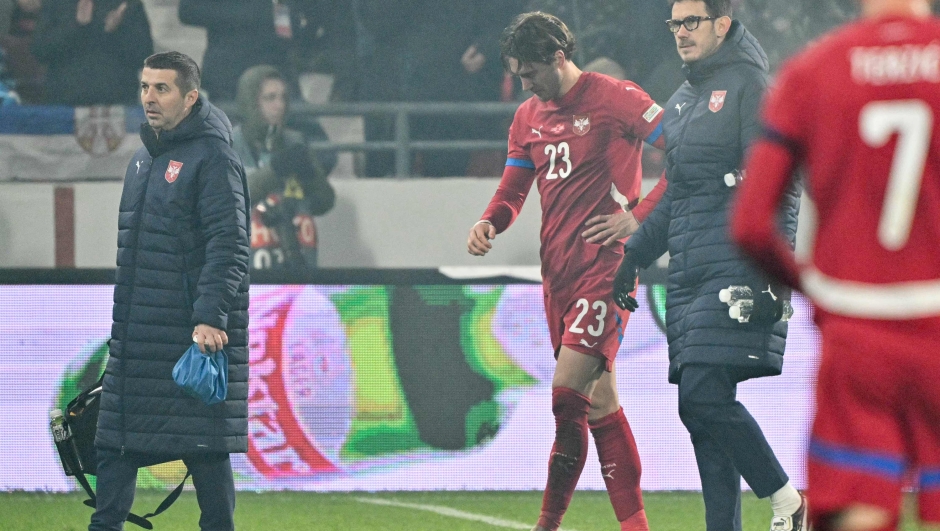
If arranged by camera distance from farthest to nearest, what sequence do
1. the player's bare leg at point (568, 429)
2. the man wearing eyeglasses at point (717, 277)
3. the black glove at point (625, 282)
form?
the player's bare leg at point (568, 429), the black glove at point (625, 282), the man wearing eyeglasses at point (717, 277)

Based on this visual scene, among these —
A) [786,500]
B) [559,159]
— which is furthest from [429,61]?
[786,500]

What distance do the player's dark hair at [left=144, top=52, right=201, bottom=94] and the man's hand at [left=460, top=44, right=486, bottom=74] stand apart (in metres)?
4.85

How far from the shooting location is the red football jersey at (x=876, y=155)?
8.59 feet

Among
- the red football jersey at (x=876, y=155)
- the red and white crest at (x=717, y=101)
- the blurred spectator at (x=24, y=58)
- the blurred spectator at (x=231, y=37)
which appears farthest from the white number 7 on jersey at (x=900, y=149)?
the blurred spectator at (x=24, y=58)

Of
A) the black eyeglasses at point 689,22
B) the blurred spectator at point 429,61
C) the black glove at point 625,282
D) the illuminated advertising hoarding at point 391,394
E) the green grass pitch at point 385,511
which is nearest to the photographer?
the black eyeglasses at point 689,22

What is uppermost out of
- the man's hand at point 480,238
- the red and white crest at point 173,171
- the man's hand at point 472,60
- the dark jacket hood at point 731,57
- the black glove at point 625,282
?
the dark jacket hood at point 731,57

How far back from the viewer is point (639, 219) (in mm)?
5516

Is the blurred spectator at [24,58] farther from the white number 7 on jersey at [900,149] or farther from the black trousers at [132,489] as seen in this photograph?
the white number 7 on jersey at [900,149]

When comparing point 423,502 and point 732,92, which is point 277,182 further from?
point 732,92

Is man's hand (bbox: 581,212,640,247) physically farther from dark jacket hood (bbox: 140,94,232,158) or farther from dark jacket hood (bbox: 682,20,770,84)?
dark jacket hood (bbox: 140,94,232,158)

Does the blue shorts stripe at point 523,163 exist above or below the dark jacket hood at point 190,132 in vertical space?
below

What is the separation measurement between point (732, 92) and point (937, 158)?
2.28 m

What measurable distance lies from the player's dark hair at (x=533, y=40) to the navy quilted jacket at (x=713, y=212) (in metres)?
0.74

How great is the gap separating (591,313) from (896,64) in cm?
296
